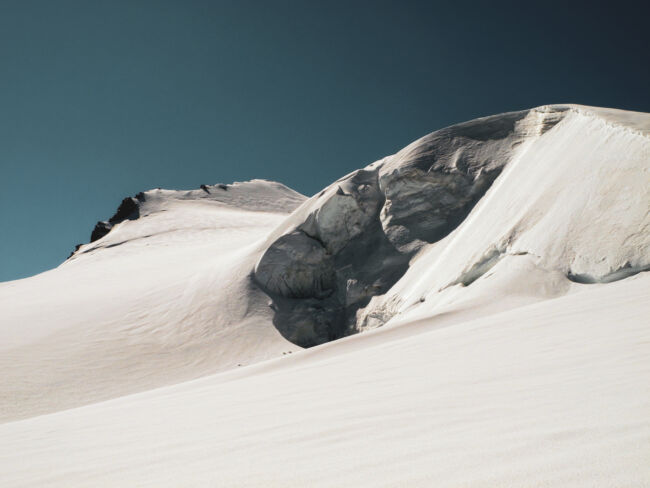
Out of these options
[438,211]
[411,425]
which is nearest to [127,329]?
[438,211]

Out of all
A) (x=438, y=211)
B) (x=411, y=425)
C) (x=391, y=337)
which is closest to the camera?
(x=411, y=425)

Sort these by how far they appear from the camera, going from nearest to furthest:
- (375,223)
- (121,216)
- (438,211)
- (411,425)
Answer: (411,425) → (438,211) → (375,223) → (121,216)

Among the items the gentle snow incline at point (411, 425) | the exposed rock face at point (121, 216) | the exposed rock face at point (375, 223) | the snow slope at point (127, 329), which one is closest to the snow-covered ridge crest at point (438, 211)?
the exposed rock face at point (375, 223)

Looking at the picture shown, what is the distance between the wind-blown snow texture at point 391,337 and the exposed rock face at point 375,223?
60 mm

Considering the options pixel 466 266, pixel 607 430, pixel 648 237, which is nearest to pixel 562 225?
pixel 648 237

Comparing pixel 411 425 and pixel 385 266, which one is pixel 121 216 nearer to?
pixel 385 266

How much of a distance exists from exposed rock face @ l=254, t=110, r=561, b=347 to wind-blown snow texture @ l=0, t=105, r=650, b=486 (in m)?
0.06

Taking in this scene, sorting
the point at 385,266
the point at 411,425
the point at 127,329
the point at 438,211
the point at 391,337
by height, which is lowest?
the point at 385,266

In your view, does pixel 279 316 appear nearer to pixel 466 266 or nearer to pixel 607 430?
pixel 466 266

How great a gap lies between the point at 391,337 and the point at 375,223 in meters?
8.50

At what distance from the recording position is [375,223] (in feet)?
47.9

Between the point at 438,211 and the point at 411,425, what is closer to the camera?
the point at 411,425

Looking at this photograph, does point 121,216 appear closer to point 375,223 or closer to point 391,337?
point 375,223

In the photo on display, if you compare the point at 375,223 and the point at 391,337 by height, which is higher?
the point at 375,223
